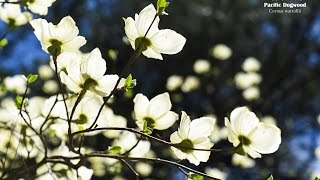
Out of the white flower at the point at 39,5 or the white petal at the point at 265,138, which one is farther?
the white flower at the point at 39,5

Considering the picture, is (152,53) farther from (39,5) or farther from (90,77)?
(39,5)

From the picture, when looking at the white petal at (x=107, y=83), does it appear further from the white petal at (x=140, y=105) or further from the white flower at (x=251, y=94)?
the white flower at (x=251, y=94)

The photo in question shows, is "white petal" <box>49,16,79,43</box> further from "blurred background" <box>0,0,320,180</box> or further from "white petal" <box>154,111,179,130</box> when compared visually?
"blurred background" <box>0,0,320,180</box>

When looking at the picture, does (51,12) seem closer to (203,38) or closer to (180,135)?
(203,38)

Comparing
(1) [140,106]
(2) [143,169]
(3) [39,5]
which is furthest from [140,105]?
(2) [143,169]

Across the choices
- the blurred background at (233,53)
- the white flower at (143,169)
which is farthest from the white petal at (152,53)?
the blurred background at (233,53)

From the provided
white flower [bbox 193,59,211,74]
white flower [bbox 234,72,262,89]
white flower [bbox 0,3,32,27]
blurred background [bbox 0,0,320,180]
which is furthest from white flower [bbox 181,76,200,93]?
white flower [bbox 0,3,32,27]
